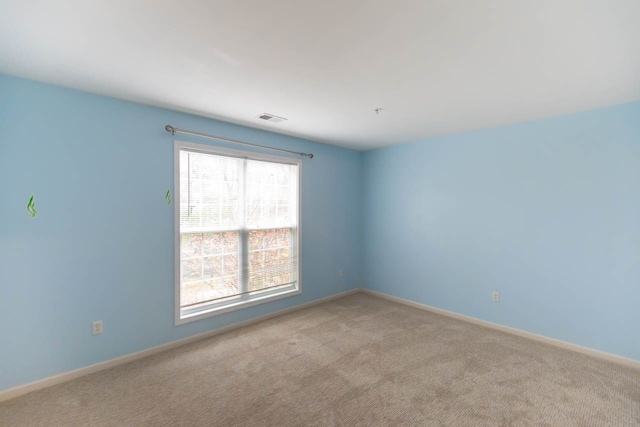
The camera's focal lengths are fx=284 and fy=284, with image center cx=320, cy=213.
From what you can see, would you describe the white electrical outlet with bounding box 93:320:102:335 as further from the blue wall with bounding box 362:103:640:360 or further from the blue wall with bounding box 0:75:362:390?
the blue wall with bounding box 362:103:640:360

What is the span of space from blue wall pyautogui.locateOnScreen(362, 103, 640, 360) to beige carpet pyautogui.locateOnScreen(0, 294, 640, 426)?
0.47 m

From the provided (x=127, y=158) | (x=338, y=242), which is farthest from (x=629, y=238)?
(x=127, y=158)

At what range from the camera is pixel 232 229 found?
3.41 m

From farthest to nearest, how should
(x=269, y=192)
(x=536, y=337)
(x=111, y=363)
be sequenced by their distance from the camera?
(x=269, y=192) < (x=536, y=337) < (x=111, y=363)

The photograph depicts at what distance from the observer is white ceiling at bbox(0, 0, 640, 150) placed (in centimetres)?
143

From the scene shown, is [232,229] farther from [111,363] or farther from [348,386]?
[348,386]

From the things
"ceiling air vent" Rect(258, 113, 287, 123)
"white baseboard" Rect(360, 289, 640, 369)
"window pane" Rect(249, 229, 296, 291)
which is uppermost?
"ceiling air vent" Rect(258, 113, 287, 123)

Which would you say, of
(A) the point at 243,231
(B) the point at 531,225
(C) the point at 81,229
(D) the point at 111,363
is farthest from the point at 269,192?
(B) the point at 531,225

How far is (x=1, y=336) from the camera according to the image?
2119mm

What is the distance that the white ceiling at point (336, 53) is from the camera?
1.43m

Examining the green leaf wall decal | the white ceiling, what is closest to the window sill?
the green leaf wall decal

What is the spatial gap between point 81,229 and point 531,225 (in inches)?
176

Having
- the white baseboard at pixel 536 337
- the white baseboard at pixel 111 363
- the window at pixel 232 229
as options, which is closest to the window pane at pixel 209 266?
the window at pixel 232 229

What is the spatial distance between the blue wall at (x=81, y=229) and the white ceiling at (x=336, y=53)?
10.7 inches
